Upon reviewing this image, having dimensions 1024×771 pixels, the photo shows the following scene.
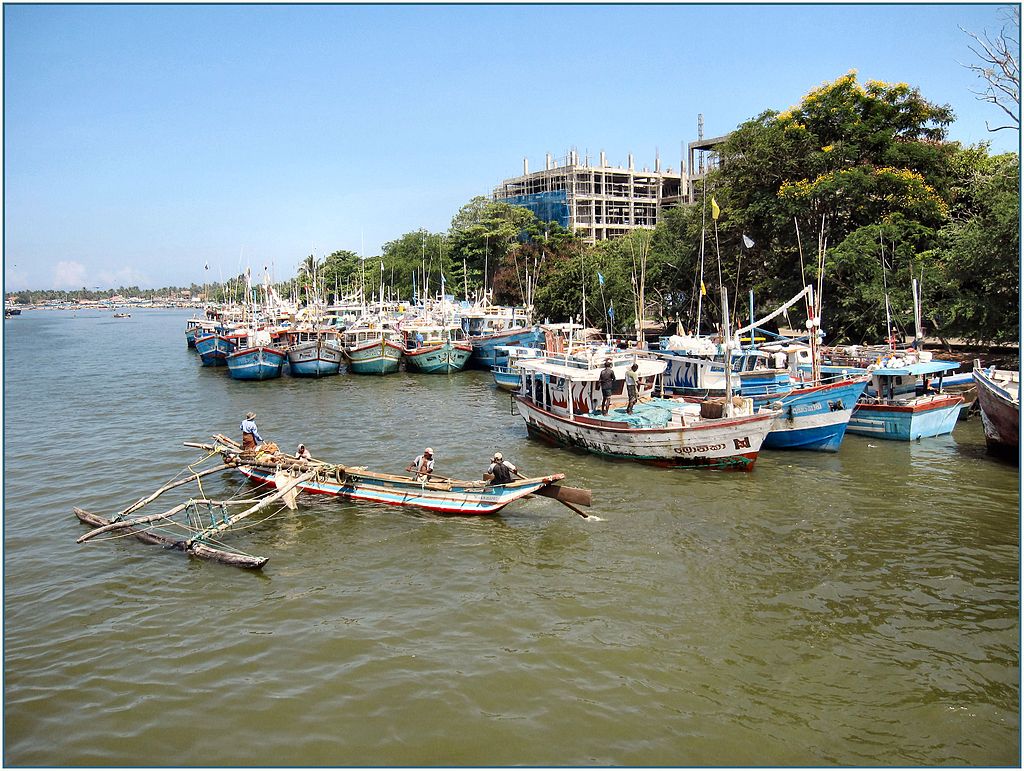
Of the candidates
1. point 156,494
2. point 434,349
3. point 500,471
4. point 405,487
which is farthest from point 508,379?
point 156,494

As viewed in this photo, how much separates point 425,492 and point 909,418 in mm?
15606

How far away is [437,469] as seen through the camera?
21.7 m

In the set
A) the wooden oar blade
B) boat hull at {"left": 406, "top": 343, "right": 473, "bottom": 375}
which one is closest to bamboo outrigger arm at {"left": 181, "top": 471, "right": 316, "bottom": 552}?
the wooden oar blade

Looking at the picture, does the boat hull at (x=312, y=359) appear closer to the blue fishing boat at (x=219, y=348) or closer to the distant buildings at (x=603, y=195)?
the blue fishing boat at (x=219, y=348)

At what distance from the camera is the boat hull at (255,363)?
42.8 metres

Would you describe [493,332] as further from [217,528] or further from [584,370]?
[217,528]

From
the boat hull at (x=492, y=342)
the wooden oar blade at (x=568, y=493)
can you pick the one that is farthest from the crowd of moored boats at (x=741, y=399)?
the boat hull at (x=492, y=342)

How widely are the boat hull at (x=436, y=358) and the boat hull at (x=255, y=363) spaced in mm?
7922

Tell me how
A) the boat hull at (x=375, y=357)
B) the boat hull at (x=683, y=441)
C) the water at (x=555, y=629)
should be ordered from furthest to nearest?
1. the boat hull at (x=375, y=357)
2. the boat hull at (x=683, y=441)
3. the water at (x=555, y=629)

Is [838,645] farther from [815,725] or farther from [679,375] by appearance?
[679,375]

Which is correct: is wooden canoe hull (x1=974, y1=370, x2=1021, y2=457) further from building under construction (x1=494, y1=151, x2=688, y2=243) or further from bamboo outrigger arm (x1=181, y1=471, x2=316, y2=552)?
building under construction (x1=494, y1=151, x2=688, y2=243)

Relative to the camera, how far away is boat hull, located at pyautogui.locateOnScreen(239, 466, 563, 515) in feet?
51.2

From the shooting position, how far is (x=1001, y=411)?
20.0 metres

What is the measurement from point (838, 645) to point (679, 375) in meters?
16.4
